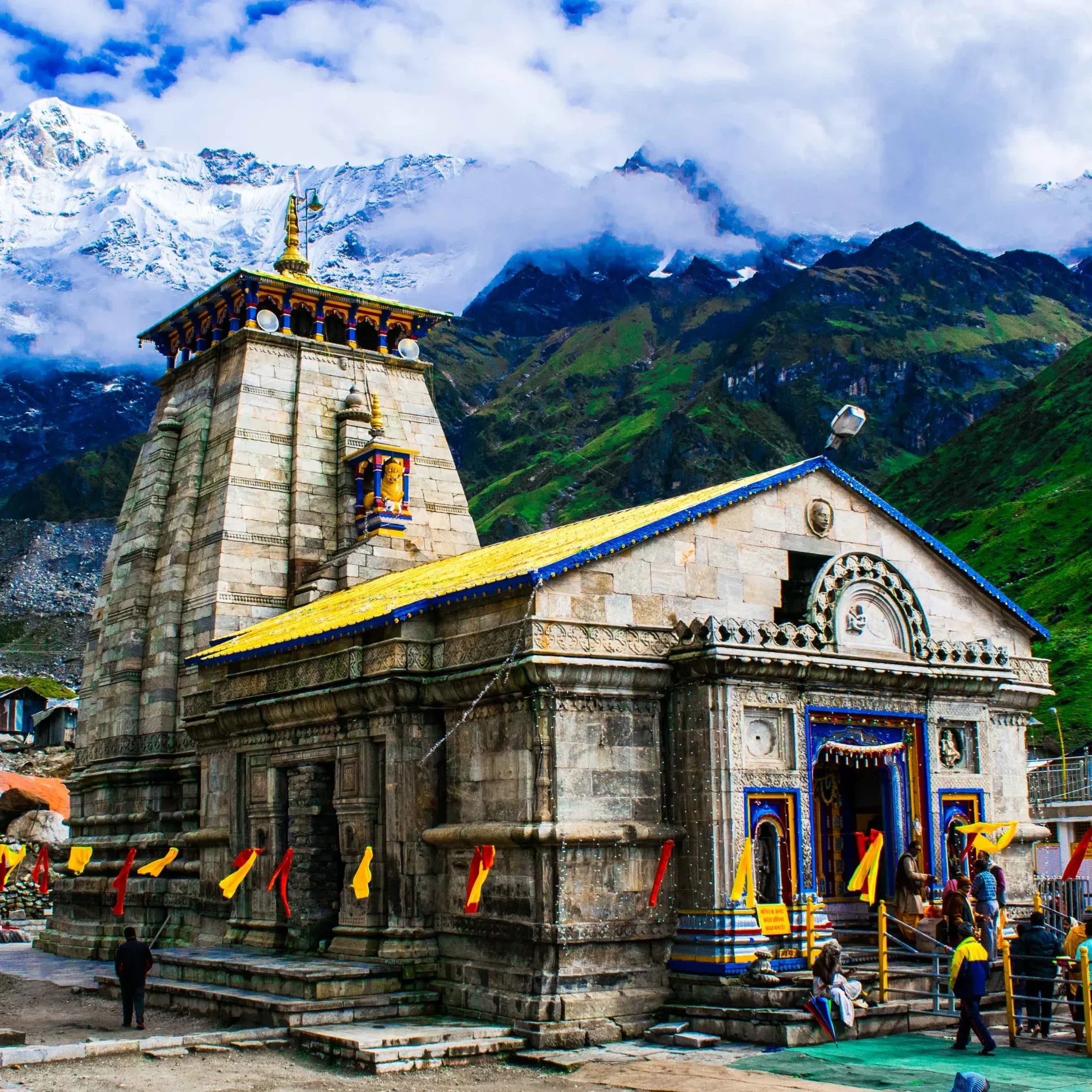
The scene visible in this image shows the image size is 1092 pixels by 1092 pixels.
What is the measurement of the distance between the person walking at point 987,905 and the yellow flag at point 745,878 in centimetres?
326

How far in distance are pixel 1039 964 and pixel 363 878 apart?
960 centimetres

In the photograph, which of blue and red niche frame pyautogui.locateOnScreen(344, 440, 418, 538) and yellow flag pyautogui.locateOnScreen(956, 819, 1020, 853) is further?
blue and red niche frame pyautogui.locateOnScreen(344, 440, 418, 538)

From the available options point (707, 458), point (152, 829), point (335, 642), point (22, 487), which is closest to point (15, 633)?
point (22, 487)

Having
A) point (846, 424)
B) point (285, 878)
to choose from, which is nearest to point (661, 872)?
point (285, 878)

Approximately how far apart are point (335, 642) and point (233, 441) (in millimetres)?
9116

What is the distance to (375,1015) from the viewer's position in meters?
18.9

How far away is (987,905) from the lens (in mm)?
19234

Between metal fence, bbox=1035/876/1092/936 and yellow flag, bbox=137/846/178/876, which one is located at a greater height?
yellow flag, bbox=137/846/178/876

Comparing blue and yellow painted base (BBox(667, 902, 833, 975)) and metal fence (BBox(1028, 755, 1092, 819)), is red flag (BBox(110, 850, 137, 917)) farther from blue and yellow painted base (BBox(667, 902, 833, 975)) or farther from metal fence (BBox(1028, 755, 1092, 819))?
metal fence (BBox(1028, 755, 1092, 819))

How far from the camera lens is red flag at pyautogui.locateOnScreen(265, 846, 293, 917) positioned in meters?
22.8

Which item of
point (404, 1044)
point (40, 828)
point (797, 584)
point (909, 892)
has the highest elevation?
point (797, 584)

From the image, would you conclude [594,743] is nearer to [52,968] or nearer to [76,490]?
[52,968]

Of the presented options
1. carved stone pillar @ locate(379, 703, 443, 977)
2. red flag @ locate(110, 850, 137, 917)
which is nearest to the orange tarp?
red flag @ locate(110, 850, 137, 917)

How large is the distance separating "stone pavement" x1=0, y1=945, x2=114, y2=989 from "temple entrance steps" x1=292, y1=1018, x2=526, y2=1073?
331 inches
